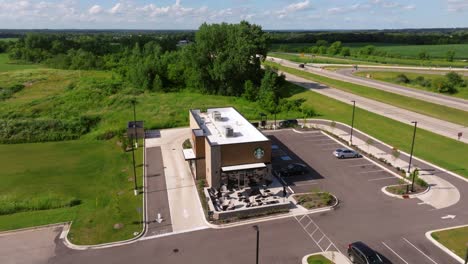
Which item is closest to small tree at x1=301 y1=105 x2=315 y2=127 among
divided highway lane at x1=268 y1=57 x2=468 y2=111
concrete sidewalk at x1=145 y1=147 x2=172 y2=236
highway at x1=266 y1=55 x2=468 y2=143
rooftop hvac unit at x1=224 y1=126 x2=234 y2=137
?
highway at x1=266 y1=55 x2=468 y2=143

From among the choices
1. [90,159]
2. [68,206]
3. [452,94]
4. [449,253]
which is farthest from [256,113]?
[452,94]

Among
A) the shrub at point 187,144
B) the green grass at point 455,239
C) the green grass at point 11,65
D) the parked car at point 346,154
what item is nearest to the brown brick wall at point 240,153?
the parked car at point 346,154

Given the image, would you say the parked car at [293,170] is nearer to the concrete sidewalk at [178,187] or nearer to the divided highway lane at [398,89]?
the concrete sidewalk at [178,187]

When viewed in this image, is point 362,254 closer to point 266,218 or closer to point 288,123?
point 266,218

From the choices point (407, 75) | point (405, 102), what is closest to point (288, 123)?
point (405, 102)

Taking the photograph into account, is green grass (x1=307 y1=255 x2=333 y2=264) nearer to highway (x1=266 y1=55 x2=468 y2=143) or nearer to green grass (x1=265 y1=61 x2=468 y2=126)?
highway (x1=266 y1=55 x2=468 y2=143)

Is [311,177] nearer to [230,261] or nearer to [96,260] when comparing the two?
[230,261]
